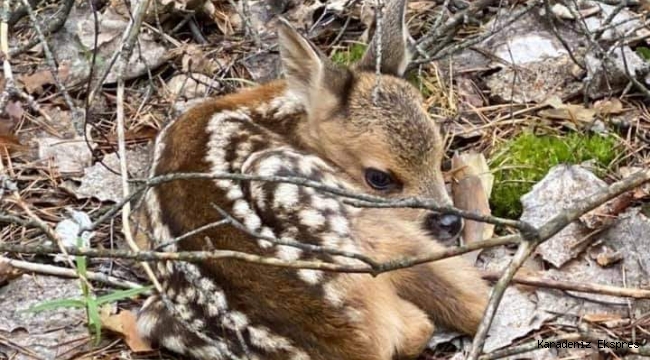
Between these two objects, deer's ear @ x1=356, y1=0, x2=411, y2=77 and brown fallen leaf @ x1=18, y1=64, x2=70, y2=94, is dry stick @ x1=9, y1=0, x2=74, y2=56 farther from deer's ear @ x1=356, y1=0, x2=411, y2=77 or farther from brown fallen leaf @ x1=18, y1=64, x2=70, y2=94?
deer's ear @ x1=356, y1=0, x2=411, y2=77

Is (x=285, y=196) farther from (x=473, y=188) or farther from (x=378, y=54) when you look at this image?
(x=473, y=188)

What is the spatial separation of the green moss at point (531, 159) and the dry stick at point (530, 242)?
1468 mm

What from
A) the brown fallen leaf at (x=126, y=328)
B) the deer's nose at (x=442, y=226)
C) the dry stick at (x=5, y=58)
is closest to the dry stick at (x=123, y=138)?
the brown fallen leaf at (x=126, y=328)

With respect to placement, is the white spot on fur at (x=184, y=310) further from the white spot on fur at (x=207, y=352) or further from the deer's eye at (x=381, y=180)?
the deer's eye at (x=381, y=180)

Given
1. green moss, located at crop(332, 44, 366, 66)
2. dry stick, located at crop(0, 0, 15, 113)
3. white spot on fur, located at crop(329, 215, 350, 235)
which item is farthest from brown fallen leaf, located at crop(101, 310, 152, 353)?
green moss, located at crop(332, 44, 366, 66)

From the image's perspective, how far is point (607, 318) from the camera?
4.39 metres

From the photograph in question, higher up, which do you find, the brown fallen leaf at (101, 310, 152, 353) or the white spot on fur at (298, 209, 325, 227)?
the white spot on fur at (298, 209, 325, 227)

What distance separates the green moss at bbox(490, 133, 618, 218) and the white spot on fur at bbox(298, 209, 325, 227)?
113cm

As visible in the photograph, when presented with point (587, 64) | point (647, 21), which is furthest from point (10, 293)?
point (647, 21)

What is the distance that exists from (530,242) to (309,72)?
6.44 feet

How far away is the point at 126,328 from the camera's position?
177 inches

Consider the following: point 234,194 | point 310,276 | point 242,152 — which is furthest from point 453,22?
point 310,276

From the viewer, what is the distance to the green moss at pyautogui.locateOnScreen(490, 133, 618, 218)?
17.0 ft

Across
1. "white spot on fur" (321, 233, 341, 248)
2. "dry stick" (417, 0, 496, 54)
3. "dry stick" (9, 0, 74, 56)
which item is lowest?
"dry stick" (9, 0, 74, 56)
